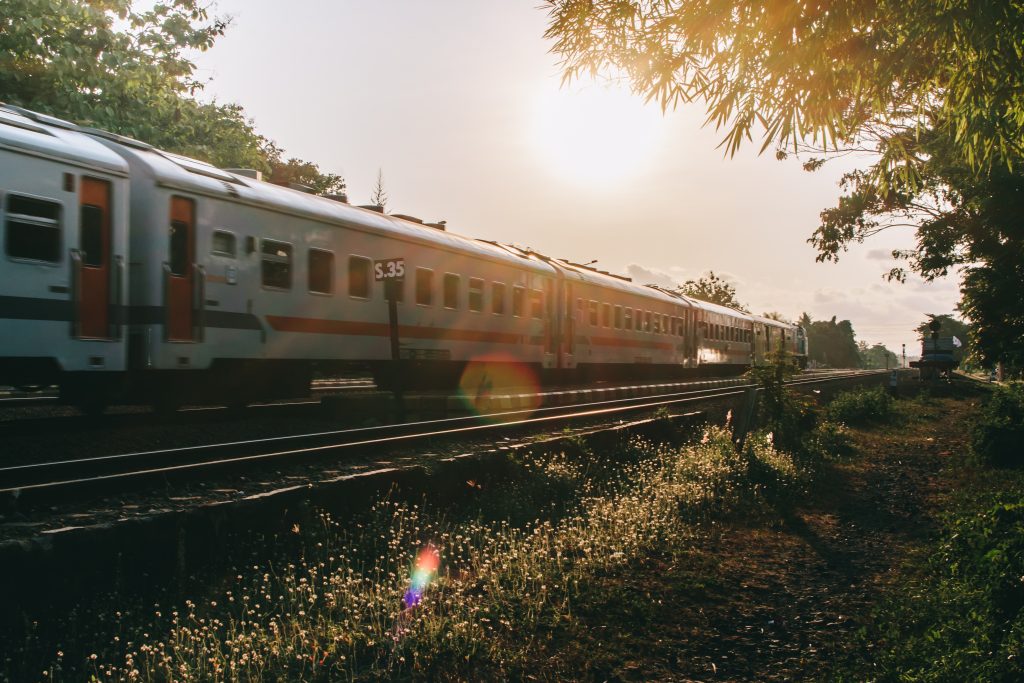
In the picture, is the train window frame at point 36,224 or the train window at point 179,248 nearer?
the train window frame at point 36,224

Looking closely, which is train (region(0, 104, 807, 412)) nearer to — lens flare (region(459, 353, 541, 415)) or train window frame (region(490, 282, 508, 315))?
train window frame (region(490, 282, 508, 315))

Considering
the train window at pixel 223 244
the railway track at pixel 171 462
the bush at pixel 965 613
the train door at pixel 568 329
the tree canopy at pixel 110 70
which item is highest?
the tree canopy at pixel 110 70

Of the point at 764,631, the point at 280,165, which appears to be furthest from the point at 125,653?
the point at 280,165

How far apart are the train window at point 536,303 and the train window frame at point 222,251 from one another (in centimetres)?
983

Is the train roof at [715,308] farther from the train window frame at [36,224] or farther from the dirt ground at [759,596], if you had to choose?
→ the train window frame at [36,224]

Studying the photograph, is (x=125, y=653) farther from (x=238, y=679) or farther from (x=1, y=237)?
(x=1, y=237)

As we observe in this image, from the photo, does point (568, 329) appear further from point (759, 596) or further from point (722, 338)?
point (722, 338)

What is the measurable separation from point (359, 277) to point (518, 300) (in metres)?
6.38

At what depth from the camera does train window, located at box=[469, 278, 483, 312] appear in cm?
1725

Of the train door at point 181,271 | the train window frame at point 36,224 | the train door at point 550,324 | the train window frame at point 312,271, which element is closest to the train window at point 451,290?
the train window frame at point 312,271

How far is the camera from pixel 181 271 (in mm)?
10469

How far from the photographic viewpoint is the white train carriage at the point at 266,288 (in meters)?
10.2

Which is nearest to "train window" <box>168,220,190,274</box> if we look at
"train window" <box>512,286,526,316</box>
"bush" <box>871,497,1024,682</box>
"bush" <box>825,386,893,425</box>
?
"bush" <box>871,497,1024,682</box>

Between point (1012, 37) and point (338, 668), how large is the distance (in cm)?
721
